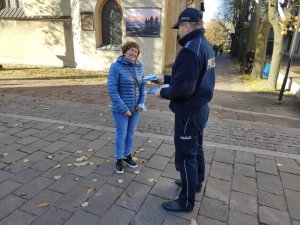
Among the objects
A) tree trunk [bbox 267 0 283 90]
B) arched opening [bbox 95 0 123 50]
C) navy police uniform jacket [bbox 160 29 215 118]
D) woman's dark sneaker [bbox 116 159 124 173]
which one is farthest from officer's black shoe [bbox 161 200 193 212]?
arched opening [bbox 95 0 123 50]

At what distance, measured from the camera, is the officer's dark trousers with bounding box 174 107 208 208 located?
278 centimetres

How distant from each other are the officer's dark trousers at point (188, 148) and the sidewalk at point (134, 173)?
0.29m

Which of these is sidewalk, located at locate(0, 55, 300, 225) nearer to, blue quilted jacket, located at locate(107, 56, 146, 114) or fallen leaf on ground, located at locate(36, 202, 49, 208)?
fallen leaf on ground, located at locate(36, 202, 49, 208)

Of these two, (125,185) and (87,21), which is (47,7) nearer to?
(87,21)

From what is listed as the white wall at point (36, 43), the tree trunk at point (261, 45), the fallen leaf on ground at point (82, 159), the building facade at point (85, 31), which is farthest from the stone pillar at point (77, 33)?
the fallen leaf on ground at point (82, 159)

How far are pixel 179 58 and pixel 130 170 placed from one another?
207 cm

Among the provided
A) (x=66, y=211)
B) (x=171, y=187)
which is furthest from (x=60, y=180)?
(x=171, y=187)

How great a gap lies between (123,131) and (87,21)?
433 inches

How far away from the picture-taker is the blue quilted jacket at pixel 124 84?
3.45m

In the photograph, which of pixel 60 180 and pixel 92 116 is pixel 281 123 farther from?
pixel 60 180

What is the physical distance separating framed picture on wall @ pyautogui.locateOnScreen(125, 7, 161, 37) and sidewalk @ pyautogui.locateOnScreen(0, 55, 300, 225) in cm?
681

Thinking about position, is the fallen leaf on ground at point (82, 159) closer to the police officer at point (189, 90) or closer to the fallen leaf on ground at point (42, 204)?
the fallen leaf on ground at point (42, 204)

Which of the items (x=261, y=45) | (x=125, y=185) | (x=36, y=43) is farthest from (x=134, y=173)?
(x=36, y=43)

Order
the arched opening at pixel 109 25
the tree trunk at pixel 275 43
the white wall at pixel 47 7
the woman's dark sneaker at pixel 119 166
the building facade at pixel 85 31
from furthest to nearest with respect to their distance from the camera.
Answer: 1. the white wall at pixel 47 7
2. the arched opening at pixel 109 25
3. the building facade at pixel 85 31
4. the tree trunk at pixel 275 43
5. the woman's dark sneaker at pixel 119 166
